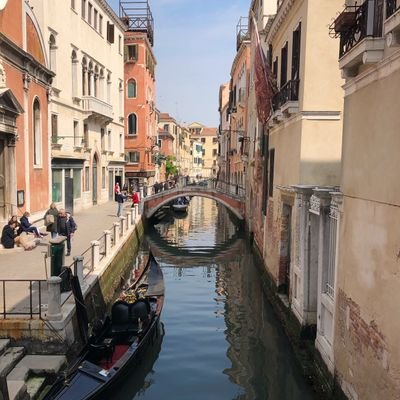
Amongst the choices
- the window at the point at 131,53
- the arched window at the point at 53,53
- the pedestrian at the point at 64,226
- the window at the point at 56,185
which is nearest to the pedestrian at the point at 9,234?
the pedestrian at the point at 64,226

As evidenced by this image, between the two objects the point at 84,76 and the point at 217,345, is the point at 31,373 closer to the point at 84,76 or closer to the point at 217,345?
the point at 217,345

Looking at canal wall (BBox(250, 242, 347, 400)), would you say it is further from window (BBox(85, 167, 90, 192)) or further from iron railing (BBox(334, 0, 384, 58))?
window (BBox(85, 167, 90, 192))

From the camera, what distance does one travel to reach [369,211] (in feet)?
16.2

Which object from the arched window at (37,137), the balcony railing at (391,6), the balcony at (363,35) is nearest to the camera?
the balcony railing at (391,6)

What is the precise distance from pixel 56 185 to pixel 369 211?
47.1 feet

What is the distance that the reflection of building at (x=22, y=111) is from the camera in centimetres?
A: 1127

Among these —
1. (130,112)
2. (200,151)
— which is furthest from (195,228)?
(200,151)

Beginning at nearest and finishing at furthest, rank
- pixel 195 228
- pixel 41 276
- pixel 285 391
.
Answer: pixel 285 391
pixel 41 276
pixel 195 228

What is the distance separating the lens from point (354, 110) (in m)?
5.68

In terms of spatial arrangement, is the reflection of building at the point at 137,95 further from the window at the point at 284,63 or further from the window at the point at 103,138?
the window at the point at 284,63

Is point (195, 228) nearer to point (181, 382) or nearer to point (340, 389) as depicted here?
point (181, 382)

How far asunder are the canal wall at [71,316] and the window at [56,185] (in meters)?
4.44

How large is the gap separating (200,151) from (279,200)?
7675 centimetres

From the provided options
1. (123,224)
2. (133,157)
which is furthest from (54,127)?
(133,157)
